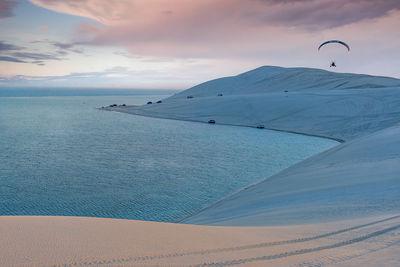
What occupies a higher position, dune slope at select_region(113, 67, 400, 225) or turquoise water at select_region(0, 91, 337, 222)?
dune slope at select_region(113, 67, 400, 225)

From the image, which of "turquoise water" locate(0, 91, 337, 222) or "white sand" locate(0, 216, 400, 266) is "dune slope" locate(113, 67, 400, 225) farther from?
"turquoise water" locate(0, 91, 337, 222)

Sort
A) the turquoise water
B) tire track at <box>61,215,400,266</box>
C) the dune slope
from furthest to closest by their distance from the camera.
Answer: the turquoise water, the dune slope, tire track at <box>61,215,400,266</box>

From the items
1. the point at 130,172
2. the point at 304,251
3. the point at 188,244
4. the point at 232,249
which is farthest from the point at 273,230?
the point at 130,172

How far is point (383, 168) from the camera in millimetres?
14469

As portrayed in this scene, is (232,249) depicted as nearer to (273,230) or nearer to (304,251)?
(304,251)

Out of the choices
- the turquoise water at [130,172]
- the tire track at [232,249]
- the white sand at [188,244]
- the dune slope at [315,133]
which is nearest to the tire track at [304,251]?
the white sand at [188,244]

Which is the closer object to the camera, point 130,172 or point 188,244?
point 188,244

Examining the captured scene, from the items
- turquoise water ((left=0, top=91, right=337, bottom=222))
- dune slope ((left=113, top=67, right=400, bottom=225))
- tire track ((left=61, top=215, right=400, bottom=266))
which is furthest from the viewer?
turquoise water ((left=0, top=91, right=337, bottom=222))

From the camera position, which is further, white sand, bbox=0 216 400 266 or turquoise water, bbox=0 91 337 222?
turquoise water, bbox=0 91 337 222

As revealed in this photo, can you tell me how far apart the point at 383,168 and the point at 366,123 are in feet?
134

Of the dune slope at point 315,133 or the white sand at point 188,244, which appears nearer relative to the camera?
the white sand at point 188,244

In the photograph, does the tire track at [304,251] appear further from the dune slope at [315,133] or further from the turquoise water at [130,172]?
the turquoise water at [130,172]

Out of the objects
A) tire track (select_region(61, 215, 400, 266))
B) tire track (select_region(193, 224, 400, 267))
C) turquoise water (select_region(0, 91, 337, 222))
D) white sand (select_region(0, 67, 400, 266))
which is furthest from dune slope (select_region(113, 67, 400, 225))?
turquoise water (select_region(0, 91, 337, 222))

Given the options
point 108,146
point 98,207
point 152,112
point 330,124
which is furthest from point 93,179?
point 152,112
